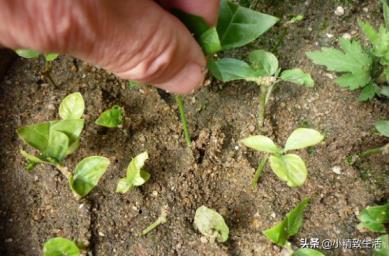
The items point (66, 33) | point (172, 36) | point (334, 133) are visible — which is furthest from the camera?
point (334, 133)

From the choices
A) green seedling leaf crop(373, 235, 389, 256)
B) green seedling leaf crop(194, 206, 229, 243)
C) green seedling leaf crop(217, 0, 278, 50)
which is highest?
green seedling leaf crop(217, 0, 278, 50)

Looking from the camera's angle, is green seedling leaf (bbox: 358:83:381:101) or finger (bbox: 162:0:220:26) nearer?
finger (bbox: 162:0:220:26)

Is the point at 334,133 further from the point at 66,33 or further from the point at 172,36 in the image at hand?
the point at 66,33

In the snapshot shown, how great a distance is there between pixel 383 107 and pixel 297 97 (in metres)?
0.20

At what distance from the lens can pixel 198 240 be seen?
106 centimetres

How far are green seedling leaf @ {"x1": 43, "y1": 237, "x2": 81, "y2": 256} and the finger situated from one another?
19.7 inches

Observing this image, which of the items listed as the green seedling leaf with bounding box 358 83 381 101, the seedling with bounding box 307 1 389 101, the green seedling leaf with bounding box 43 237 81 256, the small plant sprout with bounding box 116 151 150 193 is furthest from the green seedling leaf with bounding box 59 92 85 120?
the green seedling leaf with bounding box 358 83 381 101

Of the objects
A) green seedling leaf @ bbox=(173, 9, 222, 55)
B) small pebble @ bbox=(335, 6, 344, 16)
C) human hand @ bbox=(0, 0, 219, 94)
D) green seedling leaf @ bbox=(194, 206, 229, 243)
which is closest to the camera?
human hand @ bbox=(0, 0, 219, 94)

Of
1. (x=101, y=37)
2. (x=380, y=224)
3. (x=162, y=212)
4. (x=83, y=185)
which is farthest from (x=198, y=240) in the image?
(x=101, y=37)

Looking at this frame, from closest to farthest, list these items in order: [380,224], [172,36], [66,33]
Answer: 1. [66,33]
2. [172,36]
3. [380,224]

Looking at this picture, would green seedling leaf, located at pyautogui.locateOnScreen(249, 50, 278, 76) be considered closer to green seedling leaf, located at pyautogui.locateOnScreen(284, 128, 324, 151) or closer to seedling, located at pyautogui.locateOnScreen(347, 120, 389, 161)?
green seedling leaf, located at pyautogui.locateOnScreen(284, 128, 324, 151)

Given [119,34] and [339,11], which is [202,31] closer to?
[119,34]

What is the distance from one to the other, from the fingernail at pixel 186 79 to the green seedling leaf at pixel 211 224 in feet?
0.84

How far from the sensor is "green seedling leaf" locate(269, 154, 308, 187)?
95cm
